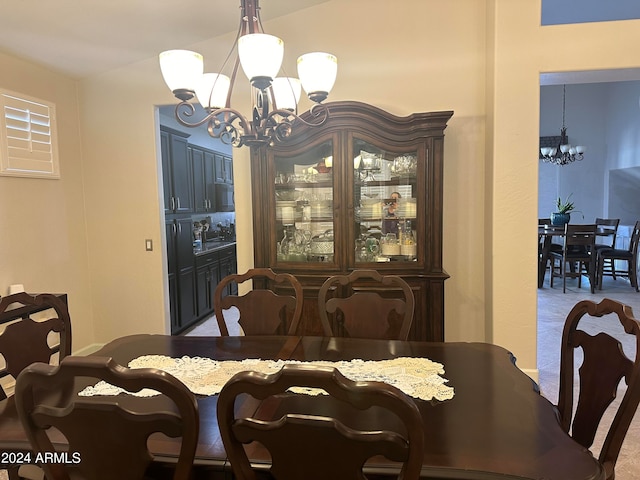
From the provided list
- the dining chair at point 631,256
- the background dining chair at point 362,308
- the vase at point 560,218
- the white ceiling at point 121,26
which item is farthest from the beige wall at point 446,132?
the vase at point 560,218

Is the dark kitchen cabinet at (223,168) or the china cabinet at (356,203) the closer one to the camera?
the china cabinet at (356,203)

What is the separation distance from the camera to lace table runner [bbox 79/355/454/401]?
4.88 ft

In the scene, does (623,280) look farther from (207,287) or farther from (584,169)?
(207,287)

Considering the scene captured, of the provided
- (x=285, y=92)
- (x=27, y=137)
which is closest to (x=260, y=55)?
(x=285, y=92)

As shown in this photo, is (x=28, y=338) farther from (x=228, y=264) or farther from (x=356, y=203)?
(x=228, y=264)

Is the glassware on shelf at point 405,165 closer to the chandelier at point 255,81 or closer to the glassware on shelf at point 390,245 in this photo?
the glassware on shelf at point 390,245

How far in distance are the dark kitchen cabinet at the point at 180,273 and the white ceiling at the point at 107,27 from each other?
1597 mm

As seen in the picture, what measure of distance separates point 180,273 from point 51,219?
1321mm

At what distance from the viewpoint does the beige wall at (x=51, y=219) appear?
9.98ft

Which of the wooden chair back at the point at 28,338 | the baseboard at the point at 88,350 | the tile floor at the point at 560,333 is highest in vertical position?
the wooden chair back at the point at 28,338

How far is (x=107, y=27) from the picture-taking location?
9.53 feet

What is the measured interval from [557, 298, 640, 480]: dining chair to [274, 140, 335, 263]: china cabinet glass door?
71.8 inches

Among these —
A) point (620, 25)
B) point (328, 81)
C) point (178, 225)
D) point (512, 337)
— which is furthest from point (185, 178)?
point (620, 25)

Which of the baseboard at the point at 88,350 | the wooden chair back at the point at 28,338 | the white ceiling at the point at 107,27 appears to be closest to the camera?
the wooden chair back at the point at 28,338
